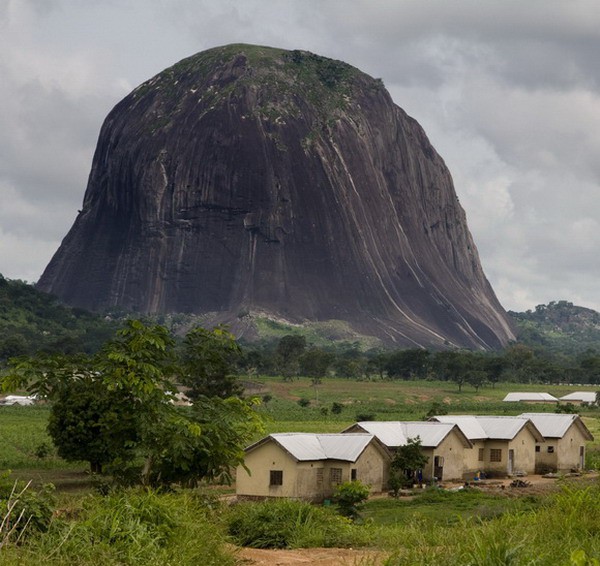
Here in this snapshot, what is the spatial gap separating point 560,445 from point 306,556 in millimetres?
39542

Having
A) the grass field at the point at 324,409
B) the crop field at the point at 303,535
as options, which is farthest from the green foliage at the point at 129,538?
the grass field at the point at 324,409

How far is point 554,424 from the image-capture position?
169 feet

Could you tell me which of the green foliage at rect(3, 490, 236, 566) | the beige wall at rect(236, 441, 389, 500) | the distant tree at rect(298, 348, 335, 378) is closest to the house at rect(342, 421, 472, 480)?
the beige wall at rect(236, 441, 389, 500)

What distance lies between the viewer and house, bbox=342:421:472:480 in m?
44.5

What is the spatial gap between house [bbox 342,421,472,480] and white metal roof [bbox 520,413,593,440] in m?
6.42

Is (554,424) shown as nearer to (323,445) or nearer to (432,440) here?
(432,440)

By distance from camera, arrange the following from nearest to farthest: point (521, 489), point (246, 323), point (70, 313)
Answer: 1. point (521, 489)
2. point (70, 313)
3. point (246, 323)

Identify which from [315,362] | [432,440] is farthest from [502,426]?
[315,362]

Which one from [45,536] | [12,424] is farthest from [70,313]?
[45,536]

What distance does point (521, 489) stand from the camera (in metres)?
39.7

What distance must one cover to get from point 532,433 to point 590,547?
40199mm

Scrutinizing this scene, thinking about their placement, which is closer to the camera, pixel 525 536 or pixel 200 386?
pixel 525 536

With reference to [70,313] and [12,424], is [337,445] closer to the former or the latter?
[12,424]

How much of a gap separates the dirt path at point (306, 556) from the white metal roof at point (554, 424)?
126ft
